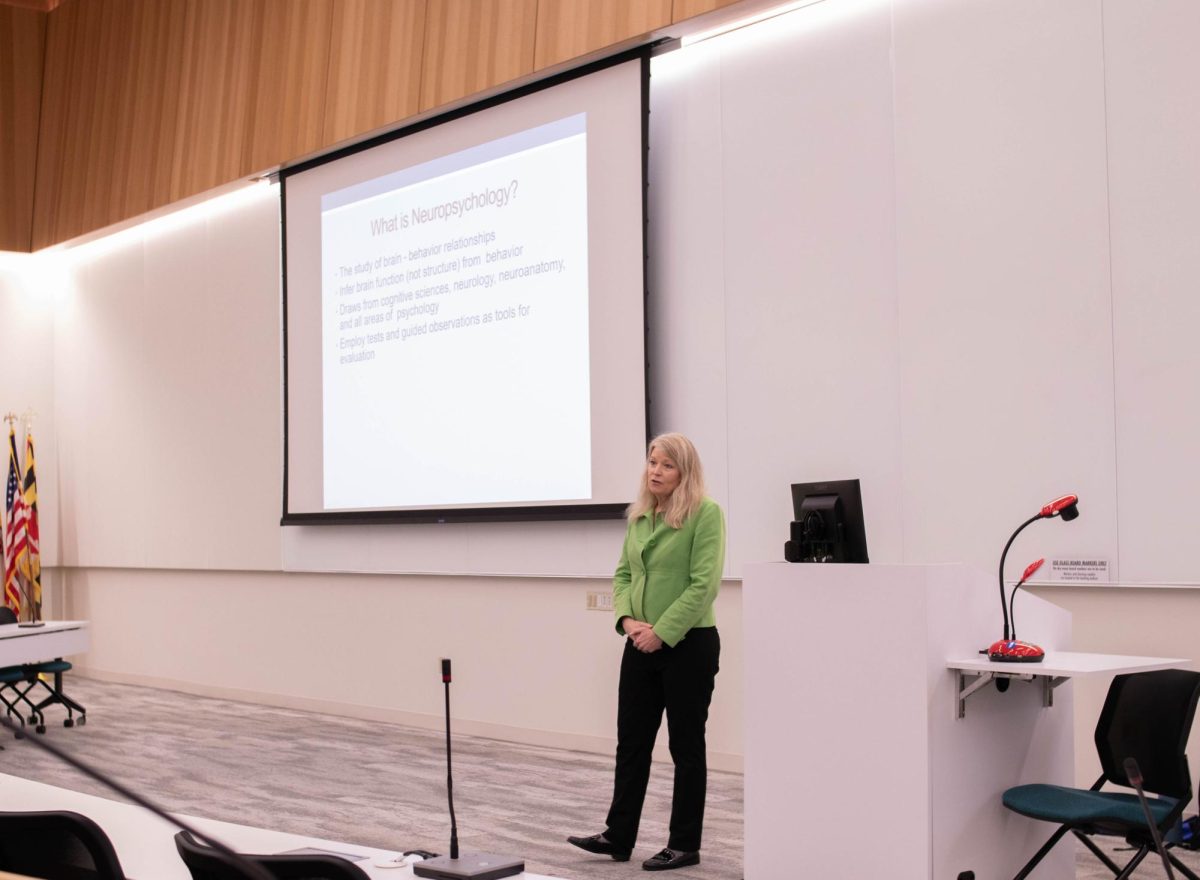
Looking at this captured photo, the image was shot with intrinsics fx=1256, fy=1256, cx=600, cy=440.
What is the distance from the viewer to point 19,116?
1152 centimetres

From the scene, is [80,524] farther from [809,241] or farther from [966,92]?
[966,92]

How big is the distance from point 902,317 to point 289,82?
5249 mm

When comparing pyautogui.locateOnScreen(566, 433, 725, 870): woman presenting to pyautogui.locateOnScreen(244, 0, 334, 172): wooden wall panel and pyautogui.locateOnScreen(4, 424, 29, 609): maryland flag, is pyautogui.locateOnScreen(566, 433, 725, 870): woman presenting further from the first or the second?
pyautogui.locateOnScreen(4, 424, 29, 609): maryland flag

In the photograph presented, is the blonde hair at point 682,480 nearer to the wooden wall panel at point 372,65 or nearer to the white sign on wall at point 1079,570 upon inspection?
the white sign on wall at point 1079,570

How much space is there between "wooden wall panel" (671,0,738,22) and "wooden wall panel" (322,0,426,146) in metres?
2.18

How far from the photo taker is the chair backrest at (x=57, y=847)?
1979 mm

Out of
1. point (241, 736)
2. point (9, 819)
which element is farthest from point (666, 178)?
point (9, 819)

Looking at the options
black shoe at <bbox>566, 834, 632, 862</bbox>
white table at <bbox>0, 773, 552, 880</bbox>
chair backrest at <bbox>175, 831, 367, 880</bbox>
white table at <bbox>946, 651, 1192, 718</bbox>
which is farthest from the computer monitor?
chair backrest at <bbox>175, 831, 367, 880</bbox>

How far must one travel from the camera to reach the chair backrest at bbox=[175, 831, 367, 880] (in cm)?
176

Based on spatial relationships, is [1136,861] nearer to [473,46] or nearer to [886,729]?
[886,729]

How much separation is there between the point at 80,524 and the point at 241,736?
4.58m

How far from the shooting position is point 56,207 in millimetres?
11461

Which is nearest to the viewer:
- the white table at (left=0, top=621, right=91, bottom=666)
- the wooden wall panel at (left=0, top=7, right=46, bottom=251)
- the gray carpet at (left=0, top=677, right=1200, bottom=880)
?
the gray carpet at (left=0, top=677, right=1200, bottom=880)

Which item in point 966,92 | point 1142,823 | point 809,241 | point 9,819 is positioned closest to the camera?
point 9,819
